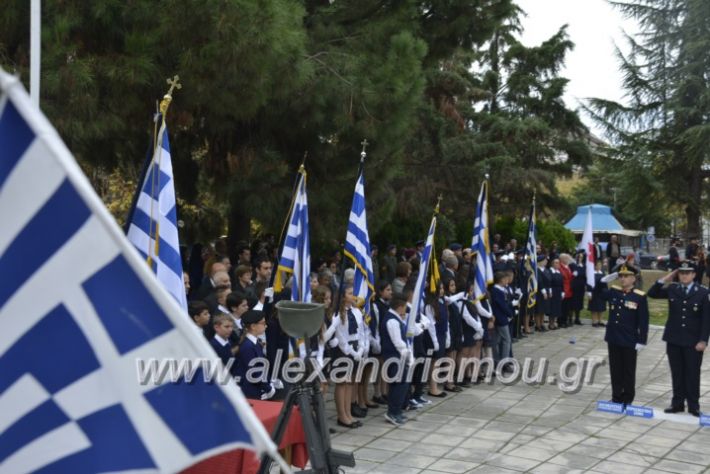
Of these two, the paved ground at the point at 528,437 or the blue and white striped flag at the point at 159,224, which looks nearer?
the blue and white striped flag at the point at 159,224

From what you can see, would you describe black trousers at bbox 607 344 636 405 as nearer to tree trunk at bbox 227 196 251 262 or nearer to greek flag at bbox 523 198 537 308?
greek flag at bbox 523 198 537 308

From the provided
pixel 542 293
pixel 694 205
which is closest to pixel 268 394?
pixel 542 293

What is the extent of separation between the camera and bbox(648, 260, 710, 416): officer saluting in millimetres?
9461

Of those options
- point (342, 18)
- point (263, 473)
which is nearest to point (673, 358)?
point (263, 473)

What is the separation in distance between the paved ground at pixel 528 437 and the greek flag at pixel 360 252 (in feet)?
4.81

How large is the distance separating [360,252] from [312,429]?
368 centimetres

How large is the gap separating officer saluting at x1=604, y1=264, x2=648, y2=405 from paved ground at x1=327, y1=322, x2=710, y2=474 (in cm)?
46

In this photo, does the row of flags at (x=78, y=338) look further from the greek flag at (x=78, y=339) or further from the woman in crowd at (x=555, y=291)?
the woman in crowd at (x=555, y=291)

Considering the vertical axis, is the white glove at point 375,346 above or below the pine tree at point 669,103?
below

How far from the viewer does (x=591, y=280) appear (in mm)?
15133

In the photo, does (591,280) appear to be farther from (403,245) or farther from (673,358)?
(403,245)

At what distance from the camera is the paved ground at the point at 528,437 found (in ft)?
24.9

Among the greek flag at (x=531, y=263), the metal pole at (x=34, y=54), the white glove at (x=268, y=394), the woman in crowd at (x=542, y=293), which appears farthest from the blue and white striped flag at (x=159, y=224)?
the woman in crowd at (x=542, y=293)

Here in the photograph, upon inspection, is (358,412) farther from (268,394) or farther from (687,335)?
(687,335)
